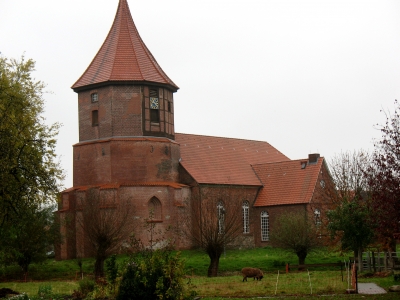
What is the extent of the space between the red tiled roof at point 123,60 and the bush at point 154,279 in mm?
32449

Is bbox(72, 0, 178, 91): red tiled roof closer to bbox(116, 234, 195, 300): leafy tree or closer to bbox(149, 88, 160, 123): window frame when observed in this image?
bbox(149, 88, 160, 123): window frame

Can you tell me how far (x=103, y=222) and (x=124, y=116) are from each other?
12099mm

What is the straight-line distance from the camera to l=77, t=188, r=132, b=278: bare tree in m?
42.5

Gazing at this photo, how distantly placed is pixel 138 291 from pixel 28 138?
10204 mm

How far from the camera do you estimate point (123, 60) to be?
2164 inches

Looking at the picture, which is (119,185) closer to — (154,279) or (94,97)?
(94,97)

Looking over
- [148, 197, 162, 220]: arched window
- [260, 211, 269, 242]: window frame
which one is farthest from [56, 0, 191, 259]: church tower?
[260, 211, 269, 242]: window frame

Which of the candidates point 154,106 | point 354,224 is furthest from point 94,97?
point 354,224

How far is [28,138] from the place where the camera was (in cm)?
2956

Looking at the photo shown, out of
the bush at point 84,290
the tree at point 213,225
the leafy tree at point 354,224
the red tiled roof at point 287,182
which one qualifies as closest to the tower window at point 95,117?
the tree at point 213,225

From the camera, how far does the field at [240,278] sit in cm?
2623

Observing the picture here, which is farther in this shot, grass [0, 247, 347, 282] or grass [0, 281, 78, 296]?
grass [0, 247, 347, 282]

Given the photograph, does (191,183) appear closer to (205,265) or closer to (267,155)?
(205,265)

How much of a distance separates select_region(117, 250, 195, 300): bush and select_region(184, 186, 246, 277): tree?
19894 mm
